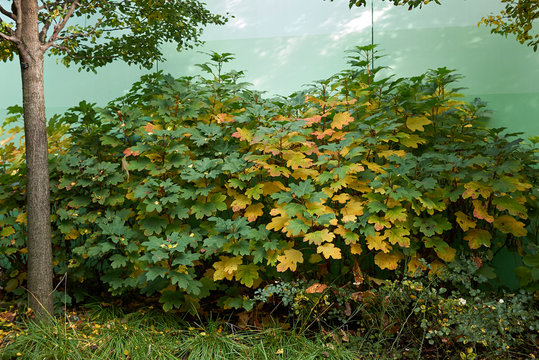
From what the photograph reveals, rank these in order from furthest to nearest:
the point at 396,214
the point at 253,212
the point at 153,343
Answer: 1. the point at 253,212
2. the point at 396,214
3. the point at 153,343

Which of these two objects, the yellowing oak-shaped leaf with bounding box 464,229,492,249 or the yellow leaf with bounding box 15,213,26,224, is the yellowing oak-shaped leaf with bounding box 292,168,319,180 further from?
the yellow leaf with bounding box 15,213,26,224

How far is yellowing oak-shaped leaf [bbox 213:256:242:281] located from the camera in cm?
267

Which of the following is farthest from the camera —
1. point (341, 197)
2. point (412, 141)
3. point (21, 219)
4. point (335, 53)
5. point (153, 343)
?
point (335, 53)

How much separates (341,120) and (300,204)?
67cm

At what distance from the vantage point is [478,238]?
273cm

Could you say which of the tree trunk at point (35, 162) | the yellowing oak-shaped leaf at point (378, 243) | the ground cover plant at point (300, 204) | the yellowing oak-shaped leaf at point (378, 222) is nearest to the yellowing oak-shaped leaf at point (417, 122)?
the ground cover plant at point (300, 204)

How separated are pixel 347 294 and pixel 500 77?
2.44 metres

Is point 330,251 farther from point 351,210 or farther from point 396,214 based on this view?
point 396,214

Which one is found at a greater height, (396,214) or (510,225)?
(396,214)

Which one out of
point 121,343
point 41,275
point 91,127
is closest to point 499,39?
point 91,127

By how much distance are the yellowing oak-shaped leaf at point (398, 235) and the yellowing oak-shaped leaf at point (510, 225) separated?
0.69m

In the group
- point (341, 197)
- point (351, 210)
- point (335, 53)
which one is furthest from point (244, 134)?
point (335, 53)

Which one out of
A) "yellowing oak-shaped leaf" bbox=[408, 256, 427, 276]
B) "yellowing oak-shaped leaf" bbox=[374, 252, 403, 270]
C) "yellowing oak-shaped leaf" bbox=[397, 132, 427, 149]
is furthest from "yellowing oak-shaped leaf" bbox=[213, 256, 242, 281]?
"yellowing oak-shaped leaf" bbox=[397, 132, 427, 149]

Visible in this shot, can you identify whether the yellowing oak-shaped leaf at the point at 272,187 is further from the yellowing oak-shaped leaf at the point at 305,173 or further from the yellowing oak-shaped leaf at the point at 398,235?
the yellowing oak-shaped leaf at the point at 398,235
